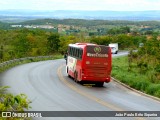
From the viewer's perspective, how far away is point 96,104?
61.5 ft

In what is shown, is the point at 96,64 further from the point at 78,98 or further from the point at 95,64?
the point at 78,98

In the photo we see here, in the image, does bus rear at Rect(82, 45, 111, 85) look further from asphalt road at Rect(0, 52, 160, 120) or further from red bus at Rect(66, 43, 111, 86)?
Result: asphalt road at Rect(0, 52, 160, 120)

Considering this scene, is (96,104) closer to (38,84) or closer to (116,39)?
(38,84)

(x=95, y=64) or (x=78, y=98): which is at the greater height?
(x=95, y=64)

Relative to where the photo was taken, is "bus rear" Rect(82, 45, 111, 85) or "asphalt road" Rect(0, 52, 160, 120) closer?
"asphalt road" Rect(0, 52, 160, 120)

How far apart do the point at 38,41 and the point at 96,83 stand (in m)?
73.3

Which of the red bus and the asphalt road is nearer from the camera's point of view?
the asphalt road

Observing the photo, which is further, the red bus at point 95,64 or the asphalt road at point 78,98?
the red bus at point 95,64

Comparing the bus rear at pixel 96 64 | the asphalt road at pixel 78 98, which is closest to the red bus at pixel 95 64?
the bus rear at pixel 96 64

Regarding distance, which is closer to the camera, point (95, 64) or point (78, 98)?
point (78, 98)

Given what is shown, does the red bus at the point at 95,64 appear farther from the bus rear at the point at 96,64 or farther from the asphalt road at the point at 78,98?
the asphalt road at the point at 78,98

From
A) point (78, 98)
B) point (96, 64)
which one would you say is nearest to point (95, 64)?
point (96, 64)

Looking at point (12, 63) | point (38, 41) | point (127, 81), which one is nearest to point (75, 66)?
point (127, 81)

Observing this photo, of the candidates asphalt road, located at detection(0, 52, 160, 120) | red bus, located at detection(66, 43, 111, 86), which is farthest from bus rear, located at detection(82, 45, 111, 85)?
asphalt road, located at detection(0, 52, 160, 120)
